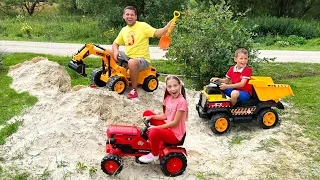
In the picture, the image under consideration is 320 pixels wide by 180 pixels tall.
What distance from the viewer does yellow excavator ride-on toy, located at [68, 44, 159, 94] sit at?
22.7ft

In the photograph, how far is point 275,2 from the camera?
26.5 meters

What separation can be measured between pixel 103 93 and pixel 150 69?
1.35 meters

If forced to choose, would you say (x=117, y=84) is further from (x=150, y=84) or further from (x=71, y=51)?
(x=71, y=51)

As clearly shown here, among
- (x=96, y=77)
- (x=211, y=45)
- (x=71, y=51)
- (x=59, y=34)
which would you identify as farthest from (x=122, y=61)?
(x=59, y=34)

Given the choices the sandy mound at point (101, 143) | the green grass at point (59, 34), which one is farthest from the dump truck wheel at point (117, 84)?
the green grass at point (59, 34)

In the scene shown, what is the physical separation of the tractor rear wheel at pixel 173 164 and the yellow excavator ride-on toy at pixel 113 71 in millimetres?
2606

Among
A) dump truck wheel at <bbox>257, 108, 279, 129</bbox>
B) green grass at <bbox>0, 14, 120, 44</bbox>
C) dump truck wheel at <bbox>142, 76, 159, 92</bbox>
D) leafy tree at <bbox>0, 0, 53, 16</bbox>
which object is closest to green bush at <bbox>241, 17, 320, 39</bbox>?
green grass at <bbox>0, 14, 120, 44</bbox>

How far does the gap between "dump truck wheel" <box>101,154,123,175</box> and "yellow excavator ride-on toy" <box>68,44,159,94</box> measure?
253cm

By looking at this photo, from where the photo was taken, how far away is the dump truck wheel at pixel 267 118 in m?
6.07

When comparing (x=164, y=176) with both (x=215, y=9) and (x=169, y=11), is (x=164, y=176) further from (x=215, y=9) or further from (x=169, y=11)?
(x=169, y=11)

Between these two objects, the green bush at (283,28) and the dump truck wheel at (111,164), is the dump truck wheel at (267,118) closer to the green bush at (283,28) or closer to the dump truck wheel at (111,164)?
the dump truck wheel at (111,164)

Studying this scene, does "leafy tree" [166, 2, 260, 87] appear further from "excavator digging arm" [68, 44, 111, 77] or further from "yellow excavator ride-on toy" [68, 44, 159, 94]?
"excavator digging arm" [68, 44, 111, 77]

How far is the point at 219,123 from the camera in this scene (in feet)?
19.6

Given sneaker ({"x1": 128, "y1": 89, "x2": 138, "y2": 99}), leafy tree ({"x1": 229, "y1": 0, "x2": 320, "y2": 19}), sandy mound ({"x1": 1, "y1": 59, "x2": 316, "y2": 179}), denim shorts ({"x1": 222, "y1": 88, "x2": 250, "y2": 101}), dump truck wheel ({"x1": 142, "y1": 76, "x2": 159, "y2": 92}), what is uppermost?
leafy tree ({"x1": 229, "y1": 0, "x2": 320, "y2": 19})
